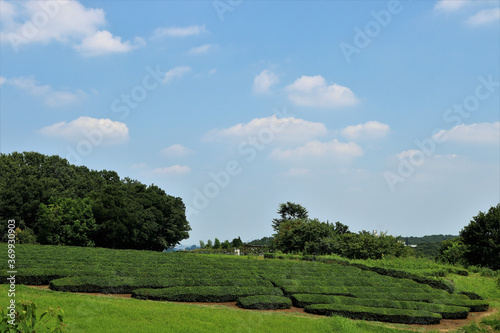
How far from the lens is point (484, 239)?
40812mm

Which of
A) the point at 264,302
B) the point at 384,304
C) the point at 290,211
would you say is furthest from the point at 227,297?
the point at 290,211

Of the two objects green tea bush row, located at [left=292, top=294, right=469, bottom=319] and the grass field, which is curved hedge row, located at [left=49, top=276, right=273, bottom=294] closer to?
the grass field

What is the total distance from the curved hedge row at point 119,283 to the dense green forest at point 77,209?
29.0 m

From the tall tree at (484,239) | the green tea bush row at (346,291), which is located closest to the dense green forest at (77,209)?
the green tea bush row at (346,291)

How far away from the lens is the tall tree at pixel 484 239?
40312 mm

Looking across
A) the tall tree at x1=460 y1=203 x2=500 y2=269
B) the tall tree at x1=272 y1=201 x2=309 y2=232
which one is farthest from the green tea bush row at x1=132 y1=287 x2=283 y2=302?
the tall tree at x1=272 y1=201 x2=309 y2=232

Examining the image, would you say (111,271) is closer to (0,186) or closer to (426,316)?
(426,316)

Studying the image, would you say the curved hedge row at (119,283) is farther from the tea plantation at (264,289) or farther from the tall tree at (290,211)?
the tall tree at (290,211)

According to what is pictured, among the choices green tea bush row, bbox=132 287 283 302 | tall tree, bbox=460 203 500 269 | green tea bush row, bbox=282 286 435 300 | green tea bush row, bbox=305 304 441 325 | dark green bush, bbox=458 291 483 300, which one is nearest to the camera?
green tea bush row, bbox=305 304 441 325

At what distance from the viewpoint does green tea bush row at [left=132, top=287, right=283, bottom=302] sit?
1834cm

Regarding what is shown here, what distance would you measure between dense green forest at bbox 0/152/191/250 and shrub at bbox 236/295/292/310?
1300 inches

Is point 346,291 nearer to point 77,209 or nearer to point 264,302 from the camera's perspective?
point 264,302

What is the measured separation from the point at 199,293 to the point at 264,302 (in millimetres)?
3080

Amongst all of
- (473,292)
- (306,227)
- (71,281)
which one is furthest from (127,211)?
(473,292)
